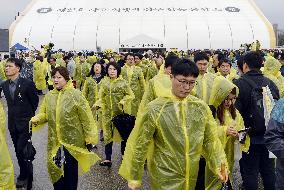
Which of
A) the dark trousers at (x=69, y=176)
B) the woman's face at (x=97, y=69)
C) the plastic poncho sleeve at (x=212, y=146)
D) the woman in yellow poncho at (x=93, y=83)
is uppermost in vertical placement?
the plastic poncho sleeve at (x=212, y=146)

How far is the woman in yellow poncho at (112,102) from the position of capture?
25.4 ft

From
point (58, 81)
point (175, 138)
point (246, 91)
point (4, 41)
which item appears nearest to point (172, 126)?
point (175, 138)

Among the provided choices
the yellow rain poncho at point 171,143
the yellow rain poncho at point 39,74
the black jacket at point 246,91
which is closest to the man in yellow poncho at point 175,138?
the yellow rain poncho at point 171,143

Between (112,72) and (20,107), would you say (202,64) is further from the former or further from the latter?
(20,107)

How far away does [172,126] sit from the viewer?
3568 millimetres

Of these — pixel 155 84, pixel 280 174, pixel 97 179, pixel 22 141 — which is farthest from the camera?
pixel 97 179

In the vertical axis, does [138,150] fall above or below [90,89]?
above

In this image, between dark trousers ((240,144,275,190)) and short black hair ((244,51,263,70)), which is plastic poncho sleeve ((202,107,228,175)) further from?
short black hair ((244,51,263,70))

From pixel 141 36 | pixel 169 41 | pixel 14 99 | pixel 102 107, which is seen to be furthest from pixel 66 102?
pixel 169 41

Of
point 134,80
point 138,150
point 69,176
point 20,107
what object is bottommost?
point 69,176

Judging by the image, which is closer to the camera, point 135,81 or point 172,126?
point 172,126

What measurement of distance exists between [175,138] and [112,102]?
4.27 meters

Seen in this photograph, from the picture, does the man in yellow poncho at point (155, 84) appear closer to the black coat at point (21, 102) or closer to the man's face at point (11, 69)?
the black coat at point (21, 102)

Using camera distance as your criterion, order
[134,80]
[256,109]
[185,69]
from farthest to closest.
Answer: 1. [134,80]
2. [256,109]
3. [185,69]
